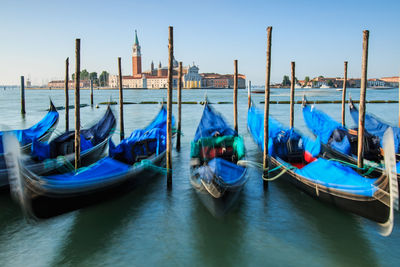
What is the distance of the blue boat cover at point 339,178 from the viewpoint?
361cm

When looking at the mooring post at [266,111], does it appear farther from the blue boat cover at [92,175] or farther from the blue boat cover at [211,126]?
the blue boat cover at [92,175]

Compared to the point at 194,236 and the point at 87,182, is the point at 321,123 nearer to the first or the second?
the point at 194,236

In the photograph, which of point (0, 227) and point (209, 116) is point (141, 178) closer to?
point (0, 227)

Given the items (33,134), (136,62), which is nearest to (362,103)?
(33,134)

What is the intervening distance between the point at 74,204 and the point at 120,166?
36.7 inches

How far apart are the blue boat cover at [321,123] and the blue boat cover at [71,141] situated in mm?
5019

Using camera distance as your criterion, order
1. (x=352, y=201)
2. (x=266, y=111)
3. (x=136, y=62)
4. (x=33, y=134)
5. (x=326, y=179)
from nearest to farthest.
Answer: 1. (x=352, y=201)
2. (x=326, y=179)
3. (x=266, y=111)
4. (x=33, y=134)
5. (x=136, y=62)

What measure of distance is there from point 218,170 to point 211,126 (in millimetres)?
2415

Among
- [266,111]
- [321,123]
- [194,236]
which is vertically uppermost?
[266,111]

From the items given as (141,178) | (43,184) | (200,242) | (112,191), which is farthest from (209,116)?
(43,184)

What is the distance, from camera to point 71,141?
6.12 m

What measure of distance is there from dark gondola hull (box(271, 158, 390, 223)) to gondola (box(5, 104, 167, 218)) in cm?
237

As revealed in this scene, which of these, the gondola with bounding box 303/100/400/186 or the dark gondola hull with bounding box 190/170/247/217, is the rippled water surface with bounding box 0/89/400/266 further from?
the gondola with bounding box 303/100/400/186

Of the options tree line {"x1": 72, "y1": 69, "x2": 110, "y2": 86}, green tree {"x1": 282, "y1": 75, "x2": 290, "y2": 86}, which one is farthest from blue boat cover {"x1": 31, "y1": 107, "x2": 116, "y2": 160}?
green tree {"x1": 282, "y1": 75, "x2": 290, "y2": 86}
